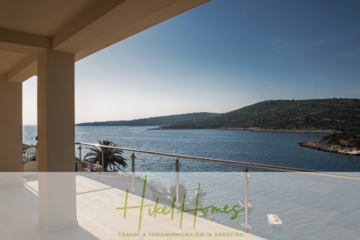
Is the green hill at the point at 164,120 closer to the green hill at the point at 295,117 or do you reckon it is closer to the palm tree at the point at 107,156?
the green hill at the point at 295,117

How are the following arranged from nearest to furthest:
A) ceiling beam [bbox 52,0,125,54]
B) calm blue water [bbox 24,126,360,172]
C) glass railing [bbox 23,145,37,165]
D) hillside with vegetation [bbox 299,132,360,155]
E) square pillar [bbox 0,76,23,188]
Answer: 1. ceiling beam [bbox 52,0,125,54]
2. square pillar [bbox 0,76,23,188]
3. glass railing [bbox 23,145,37,165]
4. hillside with vegetation [bbox 299,132,360,155]
5. calm blue water [bbox 24,126,360,172]

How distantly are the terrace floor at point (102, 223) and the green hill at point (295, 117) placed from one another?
640 inches

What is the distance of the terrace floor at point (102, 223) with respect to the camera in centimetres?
318

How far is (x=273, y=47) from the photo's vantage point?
3741cm

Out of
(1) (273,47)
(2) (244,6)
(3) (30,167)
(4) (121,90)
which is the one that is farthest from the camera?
(4) (121,90)

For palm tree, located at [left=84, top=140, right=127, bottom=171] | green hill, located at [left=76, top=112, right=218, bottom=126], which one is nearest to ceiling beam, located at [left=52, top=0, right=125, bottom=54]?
palm tree, located at [left=84, top=140, right=127, bottom=171]

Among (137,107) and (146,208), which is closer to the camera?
(146,208)

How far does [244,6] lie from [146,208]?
28.4 metres

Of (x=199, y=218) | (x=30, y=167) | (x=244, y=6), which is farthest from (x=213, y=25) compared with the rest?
(x=199, y=218)

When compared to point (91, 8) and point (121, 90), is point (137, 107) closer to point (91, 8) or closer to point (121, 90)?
point (121, 90)

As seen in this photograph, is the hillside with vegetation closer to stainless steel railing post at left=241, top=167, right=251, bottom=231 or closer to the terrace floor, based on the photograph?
stainless steel railing post at left=241, top=167, right=251, bottom=231

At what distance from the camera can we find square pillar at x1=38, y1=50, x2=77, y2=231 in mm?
3246

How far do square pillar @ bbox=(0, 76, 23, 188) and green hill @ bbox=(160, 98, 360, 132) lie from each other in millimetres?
15779

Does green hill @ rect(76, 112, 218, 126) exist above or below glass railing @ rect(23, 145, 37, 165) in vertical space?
above
